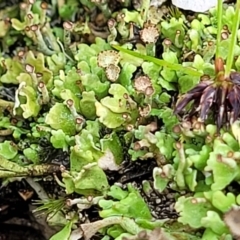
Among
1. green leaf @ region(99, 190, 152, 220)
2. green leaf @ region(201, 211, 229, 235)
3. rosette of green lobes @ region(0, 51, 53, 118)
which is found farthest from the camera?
rosette of green lobes @ region(0, 51, 53, 118)

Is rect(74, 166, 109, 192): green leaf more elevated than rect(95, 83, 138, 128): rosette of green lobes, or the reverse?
rect(95, 83, 138, 128): rosette of green lobes

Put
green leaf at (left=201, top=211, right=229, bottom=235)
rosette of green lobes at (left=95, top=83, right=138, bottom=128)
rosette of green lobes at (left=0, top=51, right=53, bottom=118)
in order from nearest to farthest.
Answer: green leaf at (left=201, top=211, right=229, bottom=235) → rosette of green lobes at (left=95, top=83, right=138, bottom=128) → rosette of green lobes at (left=0, top=51, right=53, bottom=118)

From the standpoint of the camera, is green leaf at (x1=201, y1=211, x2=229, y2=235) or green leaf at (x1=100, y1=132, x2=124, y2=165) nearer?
green leaf at (x1=201, y1=211, x2=229, y2=235)

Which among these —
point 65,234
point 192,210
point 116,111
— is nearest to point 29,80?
point 116,111

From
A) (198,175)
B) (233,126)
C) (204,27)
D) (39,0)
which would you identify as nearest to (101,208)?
(198,175)

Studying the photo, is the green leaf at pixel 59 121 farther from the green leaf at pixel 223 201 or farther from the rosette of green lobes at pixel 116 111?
the green leaf at pixel 223 201

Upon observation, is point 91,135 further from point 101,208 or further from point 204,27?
point 204,27

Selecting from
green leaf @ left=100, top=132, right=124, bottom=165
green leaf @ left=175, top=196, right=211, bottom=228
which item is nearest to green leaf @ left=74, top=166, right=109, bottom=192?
green leaf @ left=100, top=132, right=124, bottom=165

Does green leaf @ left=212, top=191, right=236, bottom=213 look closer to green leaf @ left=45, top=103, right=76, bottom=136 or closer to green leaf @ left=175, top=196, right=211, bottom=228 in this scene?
green leaf @ left=175, top=196, right=211, bottom=228
